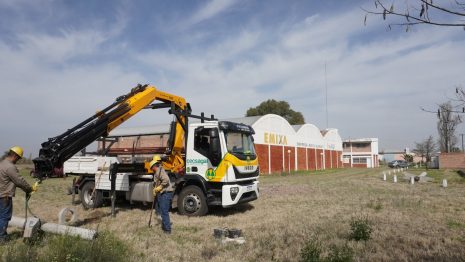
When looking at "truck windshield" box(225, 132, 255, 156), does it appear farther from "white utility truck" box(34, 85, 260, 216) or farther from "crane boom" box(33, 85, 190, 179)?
"crane boom" box(33, 85, 190, 179)

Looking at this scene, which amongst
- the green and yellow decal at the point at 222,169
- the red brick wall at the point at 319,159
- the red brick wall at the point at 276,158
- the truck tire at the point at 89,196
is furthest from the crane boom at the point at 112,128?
the red brick wall at the point at 319,159

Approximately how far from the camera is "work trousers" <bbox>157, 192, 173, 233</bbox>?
339 inches

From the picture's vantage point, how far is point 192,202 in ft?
35.9

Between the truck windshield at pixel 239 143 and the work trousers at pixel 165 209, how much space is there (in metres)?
2.49

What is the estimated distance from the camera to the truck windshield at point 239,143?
35.7 ft

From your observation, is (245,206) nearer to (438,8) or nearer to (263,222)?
(263,222)

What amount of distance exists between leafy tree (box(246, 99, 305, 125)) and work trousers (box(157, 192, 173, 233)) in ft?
188

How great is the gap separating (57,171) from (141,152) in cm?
411

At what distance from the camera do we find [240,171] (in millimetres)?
10766

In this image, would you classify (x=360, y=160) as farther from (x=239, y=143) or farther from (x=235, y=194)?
(x=235, y=194)

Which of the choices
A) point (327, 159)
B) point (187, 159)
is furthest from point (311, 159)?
point (187, 159)

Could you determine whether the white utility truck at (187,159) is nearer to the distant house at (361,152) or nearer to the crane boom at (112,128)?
the crane boom at (112,128)

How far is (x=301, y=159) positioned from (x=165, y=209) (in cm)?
3722

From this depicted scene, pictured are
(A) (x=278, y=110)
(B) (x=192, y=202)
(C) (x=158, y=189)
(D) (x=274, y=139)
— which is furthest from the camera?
(A) (x=278, y=110)
